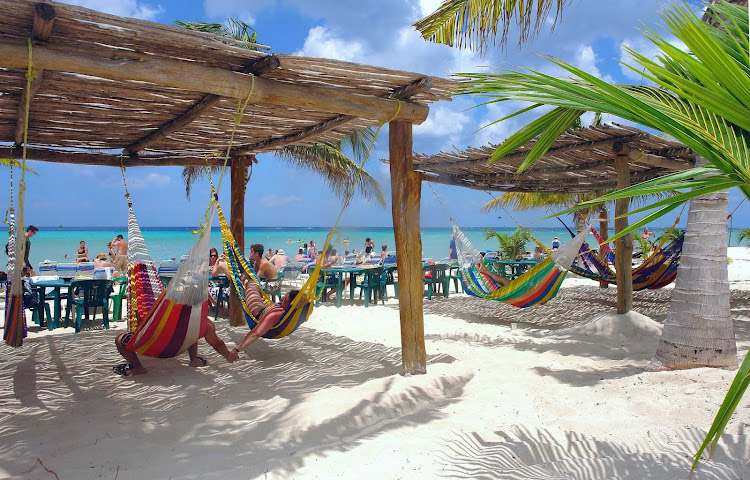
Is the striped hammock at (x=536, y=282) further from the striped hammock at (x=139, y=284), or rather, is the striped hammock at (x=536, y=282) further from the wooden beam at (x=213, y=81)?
the striped hammock at (x=139, y=284)

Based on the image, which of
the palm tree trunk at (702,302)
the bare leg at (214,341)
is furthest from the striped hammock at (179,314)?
the palm tree trunk at (702,302)

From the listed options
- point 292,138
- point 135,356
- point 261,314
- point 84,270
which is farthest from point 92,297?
point 292,138

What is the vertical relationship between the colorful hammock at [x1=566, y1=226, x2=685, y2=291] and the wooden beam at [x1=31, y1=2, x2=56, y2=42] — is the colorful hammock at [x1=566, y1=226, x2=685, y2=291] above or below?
below

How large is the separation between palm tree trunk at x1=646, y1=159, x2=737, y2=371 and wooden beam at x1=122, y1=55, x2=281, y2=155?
269cm

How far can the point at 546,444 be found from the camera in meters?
2.21

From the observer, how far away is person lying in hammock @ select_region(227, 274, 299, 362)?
355cm

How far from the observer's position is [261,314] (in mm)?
3674

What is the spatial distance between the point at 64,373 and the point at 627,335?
14.1ft

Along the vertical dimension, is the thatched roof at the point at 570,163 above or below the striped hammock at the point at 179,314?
above

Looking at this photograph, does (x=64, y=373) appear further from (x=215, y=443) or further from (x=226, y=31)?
(x=226, y=31)

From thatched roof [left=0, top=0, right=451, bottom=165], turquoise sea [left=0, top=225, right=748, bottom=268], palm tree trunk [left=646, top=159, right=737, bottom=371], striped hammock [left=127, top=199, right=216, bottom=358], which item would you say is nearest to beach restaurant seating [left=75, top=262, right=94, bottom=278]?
thatched roof [left=0, top=0, right=451, bottom=165]

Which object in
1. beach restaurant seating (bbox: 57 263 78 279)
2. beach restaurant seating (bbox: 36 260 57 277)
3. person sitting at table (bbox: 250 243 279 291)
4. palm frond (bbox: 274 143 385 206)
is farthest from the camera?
palm frond (bbox: 274 143 385 206)

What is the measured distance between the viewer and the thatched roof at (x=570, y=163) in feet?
14.6

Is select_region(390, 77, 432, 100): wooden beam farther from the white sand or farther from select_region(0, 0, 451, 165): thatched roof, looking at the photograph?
the white sand
